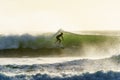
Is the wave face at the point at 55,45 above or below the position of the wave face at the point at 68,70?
above

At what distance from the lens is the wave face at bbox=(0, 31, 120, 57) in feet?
90.0

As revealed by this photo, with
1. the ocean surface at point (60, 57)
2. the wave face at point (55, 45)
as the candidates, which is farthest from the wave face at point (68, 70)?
the wave face at point (55, 45)

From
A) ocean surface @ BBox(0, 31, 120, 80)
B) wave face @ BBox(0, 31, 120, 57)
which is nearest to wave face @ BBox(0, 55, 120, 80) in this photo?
ocean surface @ BBox(0, 31, 120, 80)

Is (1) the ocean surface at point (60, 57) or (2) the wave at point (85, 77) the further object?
(1) the ocean surface at point (60, 57)

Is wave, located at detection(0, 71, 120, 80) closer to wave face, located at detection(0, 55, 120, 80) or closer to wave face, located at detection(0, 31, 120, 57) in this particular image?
wave face, located at detection(0, 55, 120, 80)

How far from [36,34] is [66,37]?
3.18 m

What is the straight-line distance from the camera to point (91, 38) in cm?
3053

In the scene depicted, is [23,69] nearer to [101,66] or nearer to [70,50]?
[101,66]

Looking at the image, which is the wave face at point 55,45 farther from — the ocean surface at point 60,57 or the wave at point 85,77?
the wave at point 85,77

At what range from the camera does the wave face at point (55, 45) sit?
90.0 feet

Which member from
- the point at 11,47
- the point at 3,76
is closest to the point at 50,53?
the point at 11,47

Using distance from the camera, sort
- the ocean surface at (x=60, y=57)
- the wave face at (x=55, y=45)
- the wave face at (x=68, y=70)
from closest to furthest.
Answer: the wave face at (x=68, y=70)
the ocean surface at (x=60, y=57)
the wave face at (x=55, y=45)

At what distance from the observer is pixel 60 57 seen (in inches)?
1013

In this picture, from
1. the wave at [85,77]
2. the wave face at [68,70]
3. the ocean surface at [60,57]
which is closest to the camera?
the wave at [85,77]
